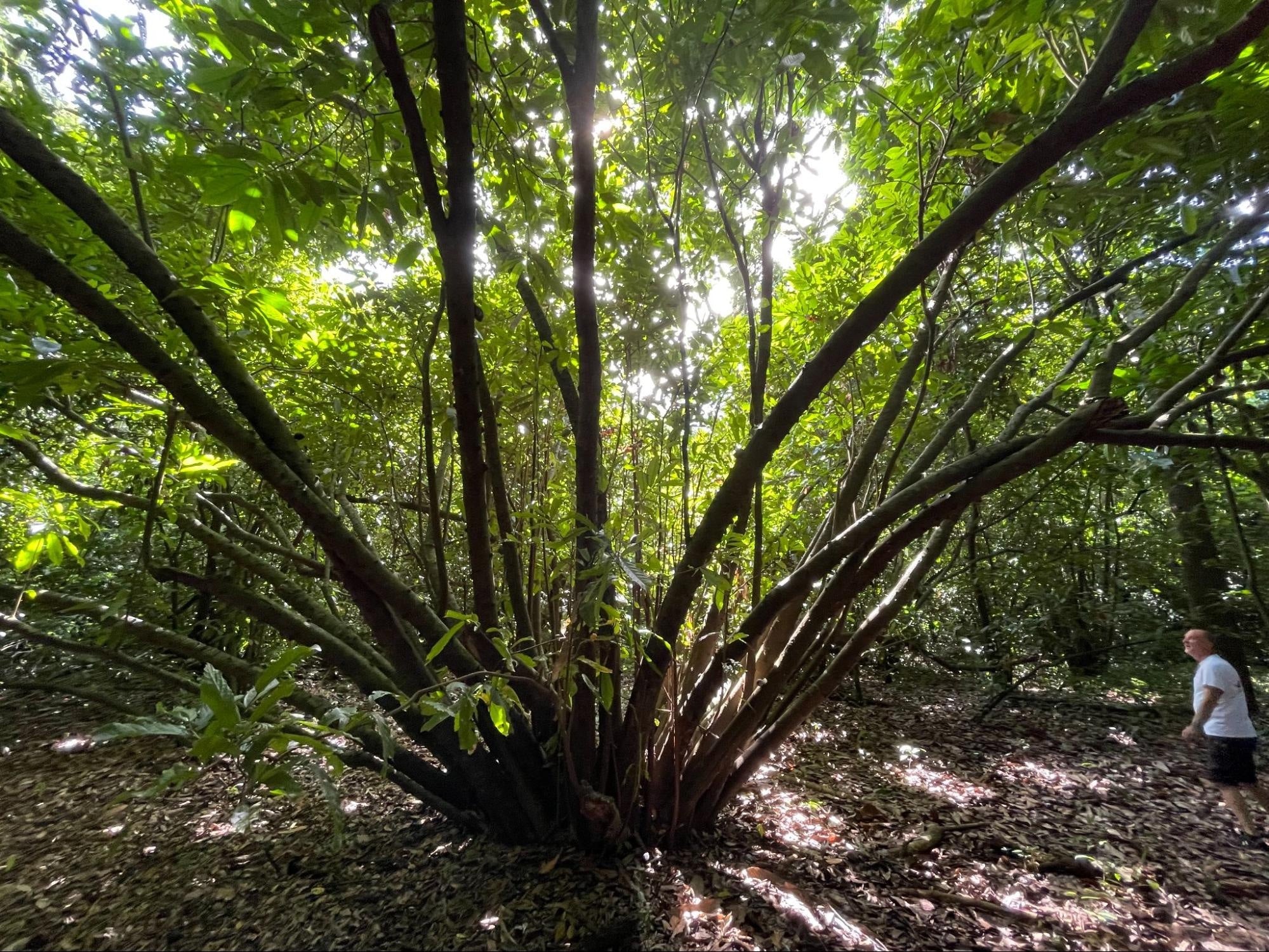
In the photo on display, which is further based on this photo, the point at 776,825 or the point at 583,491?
the point at 776,825

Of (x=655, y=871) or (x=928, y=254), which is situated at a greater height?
(x=928, y=254)

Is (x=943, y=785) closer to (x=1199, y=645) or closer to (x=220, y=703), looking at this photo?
(x=1199, y=645)

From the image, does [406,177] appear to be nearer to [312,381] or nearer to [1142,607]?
[312,381]

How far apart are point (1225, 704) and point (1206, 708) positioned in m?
0.09

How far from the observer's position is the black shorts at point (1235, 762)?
2.83 metres

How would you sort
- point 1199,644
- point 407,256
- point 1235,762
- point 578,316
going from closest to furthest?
point 407,256 < point 578,316 < point 1235,762 < point 1199,644

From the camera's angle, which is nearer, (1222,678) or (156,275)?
(156,275)

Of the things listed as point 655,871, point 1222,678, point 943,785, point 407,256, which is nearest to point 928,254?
point 407,256

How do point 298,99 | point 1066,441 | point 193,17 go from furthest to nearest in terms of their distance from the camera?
1. point 193,17
2. point 1066,441
3. point 298,99

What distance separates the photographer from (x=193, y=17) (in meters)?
1.66

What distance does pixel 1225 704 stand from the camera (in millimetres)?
2955

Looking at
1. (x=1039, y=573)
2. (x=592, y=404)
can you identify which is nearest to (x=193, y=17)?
(x=592, y=404)

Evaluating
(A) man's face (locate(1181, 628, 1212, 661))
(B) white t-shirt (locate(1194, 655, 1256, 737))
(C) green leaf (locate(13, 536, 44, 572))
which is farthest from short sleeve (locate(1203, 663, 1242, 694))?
(C) green leaf (locate(13, 536, 44, 572))

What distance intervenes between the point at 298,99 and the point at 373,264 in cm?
168
